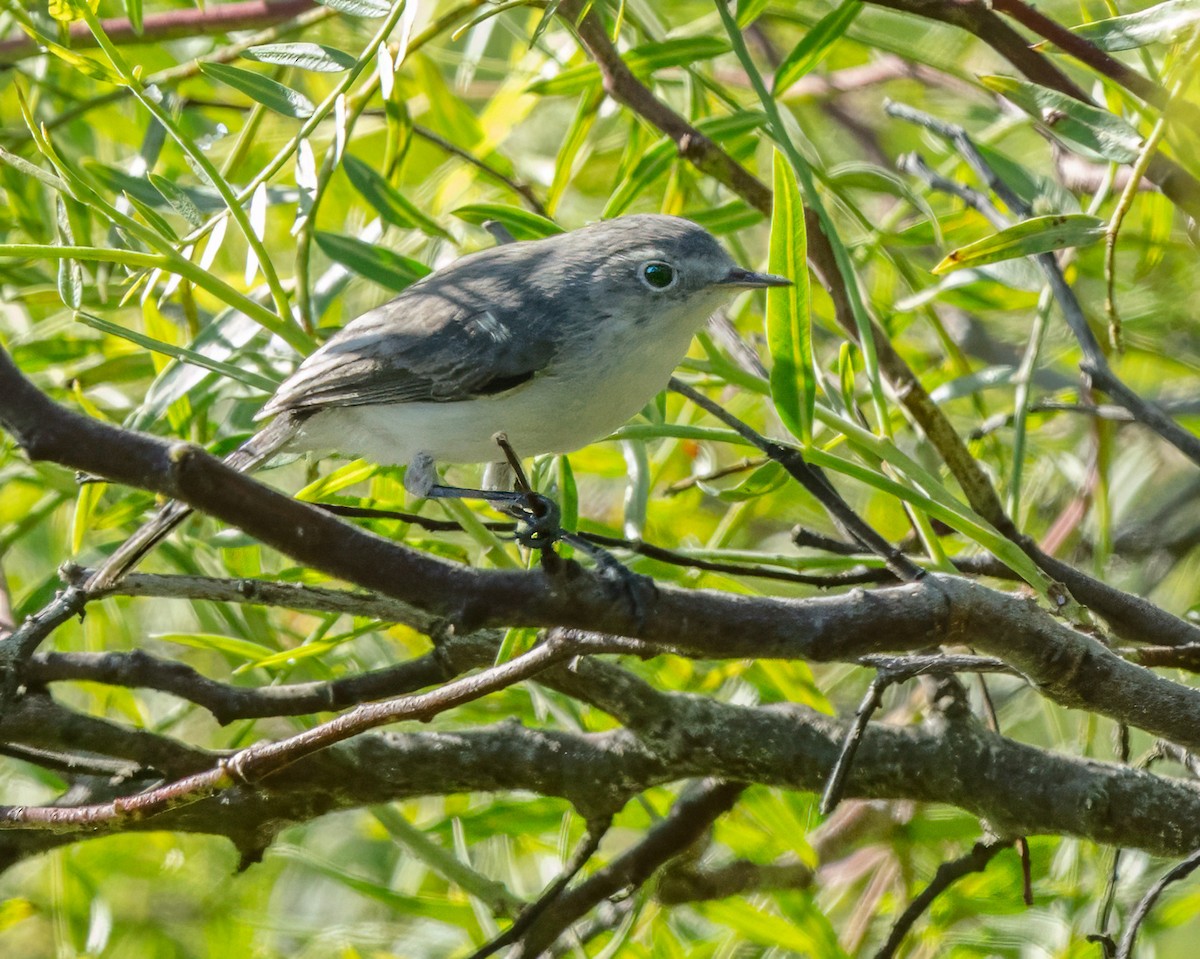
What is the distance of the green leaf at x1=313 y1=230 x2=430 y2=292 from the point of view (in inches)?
78.4

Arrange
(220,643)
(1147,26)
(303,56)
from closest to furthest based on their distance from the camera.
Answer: (1147,26) → (303,56) → (220,643)

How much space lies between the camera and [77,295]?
1581 mm

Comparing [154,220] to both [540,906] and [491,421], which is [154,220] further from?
[540,906]

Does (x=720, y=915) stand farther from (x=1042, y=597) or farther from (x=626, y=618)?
(x=626, y=618)

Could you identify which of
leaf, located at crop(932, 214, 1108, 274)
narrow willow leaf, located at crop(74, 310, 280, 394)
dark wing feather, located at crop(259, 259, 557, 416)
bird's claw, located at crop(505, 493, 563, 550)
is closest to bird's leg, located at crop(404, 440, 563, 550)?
bird's claw, located at crop(505, 493, 563, 550)

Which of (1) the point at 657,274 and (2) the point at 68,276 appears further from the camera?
(1) the point at 657,274

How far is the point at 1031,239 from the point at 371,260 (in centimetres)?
94

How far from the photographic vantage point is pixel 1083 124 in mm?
1592

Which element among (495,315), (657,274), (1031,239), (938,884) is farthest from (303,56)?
(938,884)

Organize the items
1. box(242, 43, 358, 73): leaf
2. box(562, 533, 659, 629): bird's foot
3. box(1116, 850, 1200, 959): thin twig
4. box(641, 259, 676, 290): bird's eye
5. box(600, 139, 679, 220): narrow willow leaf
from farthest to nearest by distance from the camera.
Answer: box(641, 259, 676, 290): bird's eye, box(600, 139, 679, 220): narrow willow leaf, box(242, 43, 358, 73): leaf, box(1116, 850, 1200, 959): thin twig, box(562, 533, 659, 629): bird's foot

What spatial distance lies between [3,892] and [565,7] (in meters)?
2.11

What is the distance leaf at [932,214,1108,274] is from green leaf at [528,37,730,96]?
542 millimetres

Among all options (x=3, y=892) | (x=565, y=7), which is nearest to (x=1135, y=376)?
(x=565, y=7)

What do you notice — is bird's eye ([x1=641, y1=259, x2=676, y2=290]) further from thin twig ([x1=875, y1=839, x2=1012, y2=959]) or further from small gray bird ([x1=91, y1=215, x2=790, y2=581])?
thin twig ([x1=875, y1=839, x2=1012, y2=959])
